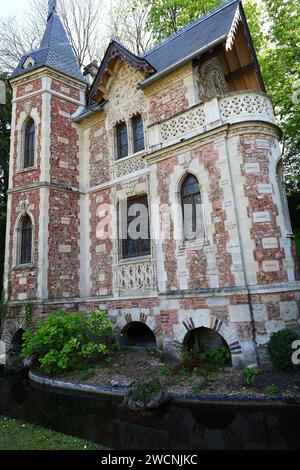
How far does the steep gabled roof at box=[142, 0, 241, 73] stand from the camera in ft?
31.4

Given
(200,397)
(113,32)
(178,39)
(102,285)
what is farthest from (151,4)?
(200,397)

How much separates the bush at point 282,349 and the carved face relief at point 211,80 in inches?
293

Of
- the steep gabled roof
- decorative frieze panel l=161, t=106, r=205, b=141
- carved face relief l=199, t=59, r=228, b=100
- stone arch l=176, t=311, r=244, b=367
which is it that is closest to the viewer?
stone arch l=176, t=311, r=244, b=367

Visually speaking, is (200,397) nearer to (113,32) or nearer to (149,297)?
(149,297)

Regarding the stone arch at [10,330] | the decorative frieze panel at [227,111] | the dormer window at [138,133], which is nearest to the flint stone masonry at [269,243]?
the decorative frieze panel at [227,111]

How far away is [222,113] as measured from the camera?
8.34 meters

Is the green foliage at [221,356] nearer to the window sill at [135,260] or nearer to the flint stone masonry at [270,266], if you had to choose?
the flint stone masonry at [270,266]

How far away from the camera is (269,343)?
6.73 metres

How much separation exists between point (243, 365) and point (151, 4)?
2008 centimetres

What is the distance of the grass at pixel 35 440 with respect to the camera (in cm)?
436

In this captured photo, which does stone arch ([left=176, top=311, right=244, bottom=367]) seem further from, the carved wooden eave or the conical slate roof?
the conical slate roof

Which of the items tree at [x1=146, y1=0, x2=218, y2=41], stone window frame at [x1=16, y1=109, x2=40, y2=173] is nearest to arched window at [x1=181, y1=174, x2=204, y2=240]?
stone window frame at [x1=16, y1=109, x2=40, y2=173]

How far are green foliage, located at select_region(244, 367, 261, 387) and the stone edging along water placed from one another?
0.41 meters
